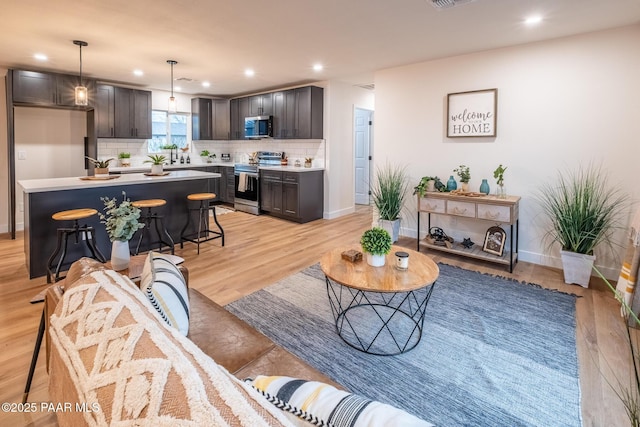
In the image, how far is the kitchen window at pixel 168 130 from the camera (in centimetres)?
715

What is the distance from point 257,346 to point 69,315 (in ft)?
2.37

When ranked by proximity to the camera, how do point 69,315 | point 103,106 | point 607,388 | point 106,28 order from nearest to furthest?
point 69,315, point 607,388, point 106,28, point 103,106

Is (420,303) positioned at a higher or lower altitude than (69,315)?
lower

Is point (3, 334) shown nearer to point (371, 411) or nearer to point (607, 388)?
point (371, 411)

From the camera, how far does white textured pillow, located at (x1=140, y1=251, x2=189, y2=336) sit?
131 centimetres

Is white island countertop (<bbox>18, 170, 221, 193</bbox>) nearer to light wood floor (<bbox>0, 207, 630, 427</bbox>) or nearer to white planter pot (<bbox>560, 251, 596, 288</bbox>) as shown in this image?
light wood floor (<bbox>0, 207, 630, 427</bbox>)

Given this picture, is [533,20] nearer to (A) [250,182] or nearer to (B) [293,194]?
(B) [293,194]

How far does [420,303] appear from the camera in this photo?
3027 mm

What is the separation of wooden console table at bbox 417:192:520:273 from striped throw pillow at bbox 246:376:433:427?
3405 millimetres

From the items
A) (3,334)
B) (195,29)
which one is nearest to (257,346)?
(3,334)

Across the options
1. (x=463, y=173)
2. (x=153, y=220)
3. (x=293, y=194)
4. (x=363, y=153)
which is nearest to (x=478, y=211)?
(x=463, y=173)

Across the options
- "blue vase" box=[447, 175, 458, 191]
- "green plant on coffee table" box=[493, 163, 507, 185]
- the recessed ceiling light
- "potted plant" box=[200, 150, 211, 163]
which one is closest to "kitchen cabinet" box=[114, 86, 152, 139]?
"potted plant" box=[200, 150, 211, 163]

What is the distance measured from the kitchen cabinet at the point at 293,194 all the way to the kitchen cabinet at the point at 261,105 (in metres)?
1.27

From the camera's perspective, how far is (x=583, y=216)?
10.9 ft
